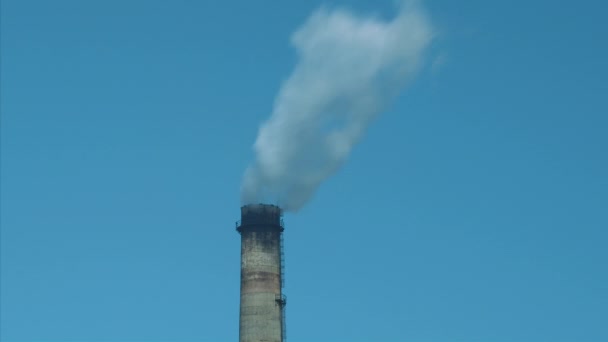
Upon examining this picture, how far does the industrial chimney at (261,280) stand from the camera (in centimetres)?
6869

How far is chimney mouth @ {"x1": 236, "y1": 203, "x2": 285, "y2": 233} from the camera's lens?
70.2m

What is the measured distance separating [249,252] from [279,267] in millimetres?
2054

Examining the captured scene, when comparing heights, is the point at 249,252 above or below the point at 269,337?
above

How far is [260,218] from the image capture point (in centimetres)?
7038

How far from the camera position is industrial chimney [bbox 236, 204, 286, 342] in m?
68.7

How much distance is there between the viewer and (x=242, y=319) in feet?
226

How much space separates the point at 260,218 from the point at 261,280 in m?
3.78

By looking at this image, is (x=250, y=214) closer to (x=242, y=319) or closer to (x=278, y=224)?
(x=278, y=224)

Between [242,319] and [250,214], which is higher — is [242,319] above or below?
below

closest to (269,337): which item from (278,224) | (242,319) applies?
(242,319)

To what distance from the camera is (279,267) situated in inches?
2756

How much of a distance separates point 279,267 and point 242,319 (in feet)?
12.2

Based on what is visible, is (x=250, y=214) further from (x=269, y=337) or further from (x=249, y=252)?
(x=269, y=337)

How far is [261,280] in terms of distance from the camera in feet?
226
